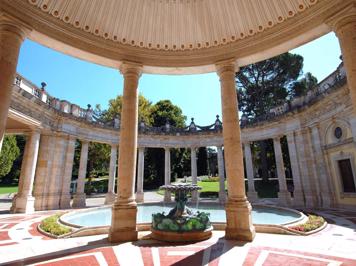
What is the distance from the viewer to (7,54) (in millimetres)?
10477

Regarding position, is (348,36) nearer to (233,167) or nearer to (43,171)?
(233,167)

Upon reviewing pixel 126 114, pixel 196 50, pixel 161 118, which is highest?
pixel 161 118

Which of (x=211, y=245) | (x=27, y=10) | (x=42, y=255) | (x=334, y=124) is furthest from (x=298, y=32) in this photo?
(x=334, y=124)

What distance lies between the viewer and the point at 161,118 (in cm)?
7144

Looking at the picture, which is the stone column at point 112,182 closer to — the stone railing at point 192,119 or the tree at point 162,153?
the stone railing at point 192,119

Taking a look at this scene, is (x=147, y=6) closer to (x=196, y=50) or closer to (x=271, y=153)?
(x=196, y=50)

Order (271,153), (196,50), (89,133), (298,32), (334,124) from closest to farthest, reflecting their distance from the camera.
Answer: (298,32), (196,50), (334,124), (89,133), (271,153)

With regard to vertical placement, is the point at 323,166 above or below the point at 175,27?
below

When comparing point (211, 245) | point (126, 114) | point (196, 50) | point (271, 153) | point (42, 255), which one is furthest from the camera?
point (271, 153)

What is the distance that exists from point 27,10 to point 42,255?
12.6m

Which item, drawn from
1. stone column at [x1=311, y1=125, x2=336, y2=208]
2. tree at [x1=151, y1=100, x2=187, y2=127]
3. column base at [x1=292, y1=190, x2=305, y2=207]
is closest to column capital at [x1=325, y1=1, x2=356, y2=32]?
stone column at [x1=311, y1=125, x2=336, y2=208]

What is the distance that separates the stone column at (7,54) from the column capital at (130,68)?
19.2 feet

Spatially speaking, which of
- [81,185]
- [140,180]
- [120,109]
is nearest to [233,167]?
[81,185]

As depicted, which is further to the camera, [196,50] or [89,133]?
[89,133]
